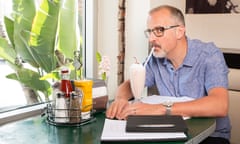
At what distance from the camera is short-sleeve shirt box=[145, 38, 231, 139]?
1854 mm

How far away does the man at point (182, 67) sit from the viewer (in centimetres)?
181

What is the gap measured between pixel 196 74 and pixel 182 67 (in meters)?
→ 0.09

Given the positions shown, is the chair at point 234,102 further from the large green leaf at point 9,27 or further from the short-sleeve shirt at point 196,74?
the large green leaf at point 9,27

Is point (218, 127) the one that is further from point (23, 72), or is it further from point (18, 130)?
point (23, 72)

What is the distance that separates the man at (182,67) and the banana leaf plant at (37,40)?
591mm

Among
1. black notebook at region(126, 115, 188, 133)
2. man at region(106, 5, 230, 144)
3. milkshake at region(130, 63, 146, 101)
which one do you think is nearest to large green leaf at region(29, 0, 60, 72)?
man at region(106, 5, 230, 144)

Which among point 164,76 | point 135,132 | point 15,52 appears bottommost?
point 135,132

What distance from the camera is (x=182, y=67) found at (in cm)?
201

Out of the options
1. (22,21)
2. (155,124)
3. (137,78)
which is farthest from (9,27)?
(155,124)

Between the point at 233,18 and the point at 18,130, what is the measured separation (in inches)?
60.1

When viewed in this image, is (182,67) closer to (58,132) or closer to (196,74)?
(196,74)

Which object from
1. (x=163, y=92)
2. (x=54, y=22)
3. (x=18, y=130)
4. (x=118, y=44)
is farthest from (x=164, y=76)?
Result: (x=18, y=130)

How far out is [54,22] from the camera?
2.29m

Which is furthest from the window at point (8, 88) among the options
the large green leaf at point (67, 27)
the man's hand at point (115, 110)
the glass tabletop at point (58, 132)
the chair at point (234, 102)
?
the chair at point (234, 102)
